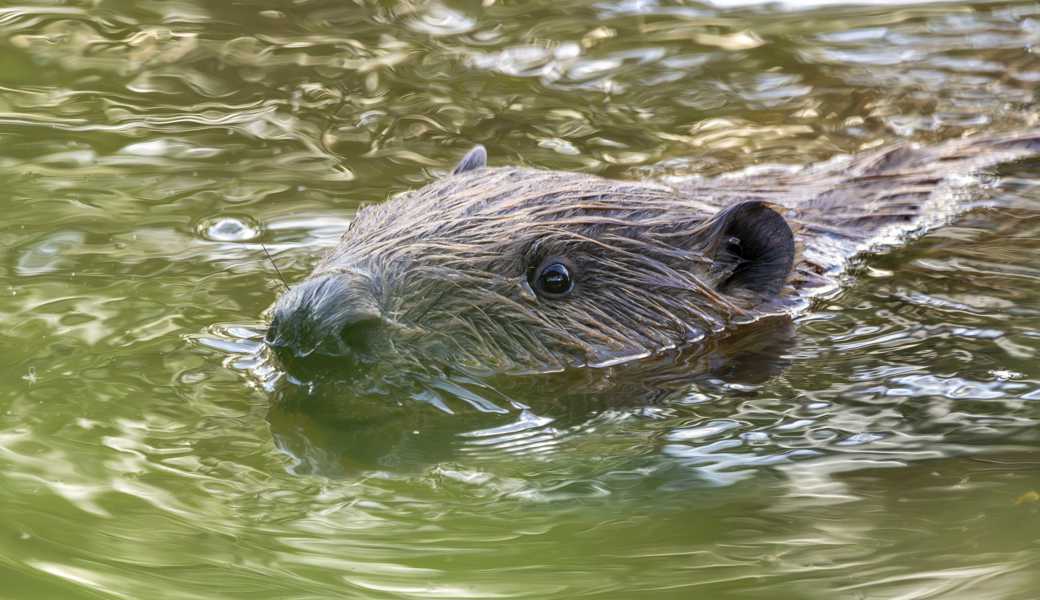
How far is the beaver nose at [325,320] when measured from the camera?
4.12 meters

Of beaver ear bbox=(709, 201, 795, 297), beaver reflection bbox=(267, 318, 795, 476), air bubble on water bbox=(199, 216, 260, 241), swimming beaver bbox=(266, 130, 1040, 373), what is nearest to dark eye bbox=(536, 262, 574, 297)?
swimming beaver bbox=(266, 130, 1040, 373)

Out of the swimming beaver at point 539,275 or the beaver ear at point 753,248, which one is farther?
the beaver ear at point 753,248

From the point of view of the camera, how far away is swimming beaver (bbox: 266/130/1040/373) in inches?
170

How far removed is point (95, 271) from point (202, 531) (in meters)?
2.00

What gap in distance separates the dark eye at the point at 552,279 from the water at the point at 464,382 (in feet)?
0.99

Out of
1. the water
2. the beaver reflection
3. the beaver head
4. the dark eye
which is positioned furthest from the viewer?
the dark eye

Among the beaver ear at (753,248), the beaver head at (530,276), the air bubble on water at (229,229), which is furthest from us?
the air bubble on water at (229,229)

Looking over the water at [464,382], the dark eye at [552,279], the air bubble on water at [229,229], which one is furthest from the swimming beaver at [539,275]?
the air bubble on water at [229,229]

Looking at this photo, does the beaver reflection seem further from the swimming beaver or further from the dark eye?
the dark eye

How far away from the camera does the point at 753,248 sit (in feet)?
16.3

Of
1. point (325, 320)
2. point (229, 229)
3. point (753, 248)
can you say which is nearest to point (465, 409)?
point (325, 320)

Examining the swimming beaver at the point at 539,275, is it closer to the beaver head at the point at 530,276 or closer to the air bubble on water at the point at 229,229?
the beaver head at the point at 530,276

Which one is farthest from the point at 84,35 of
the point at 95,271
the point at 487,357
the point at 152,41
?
the point at 487,357

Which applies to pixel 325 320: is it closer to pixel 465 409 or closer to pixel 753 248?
pixel 465 409
